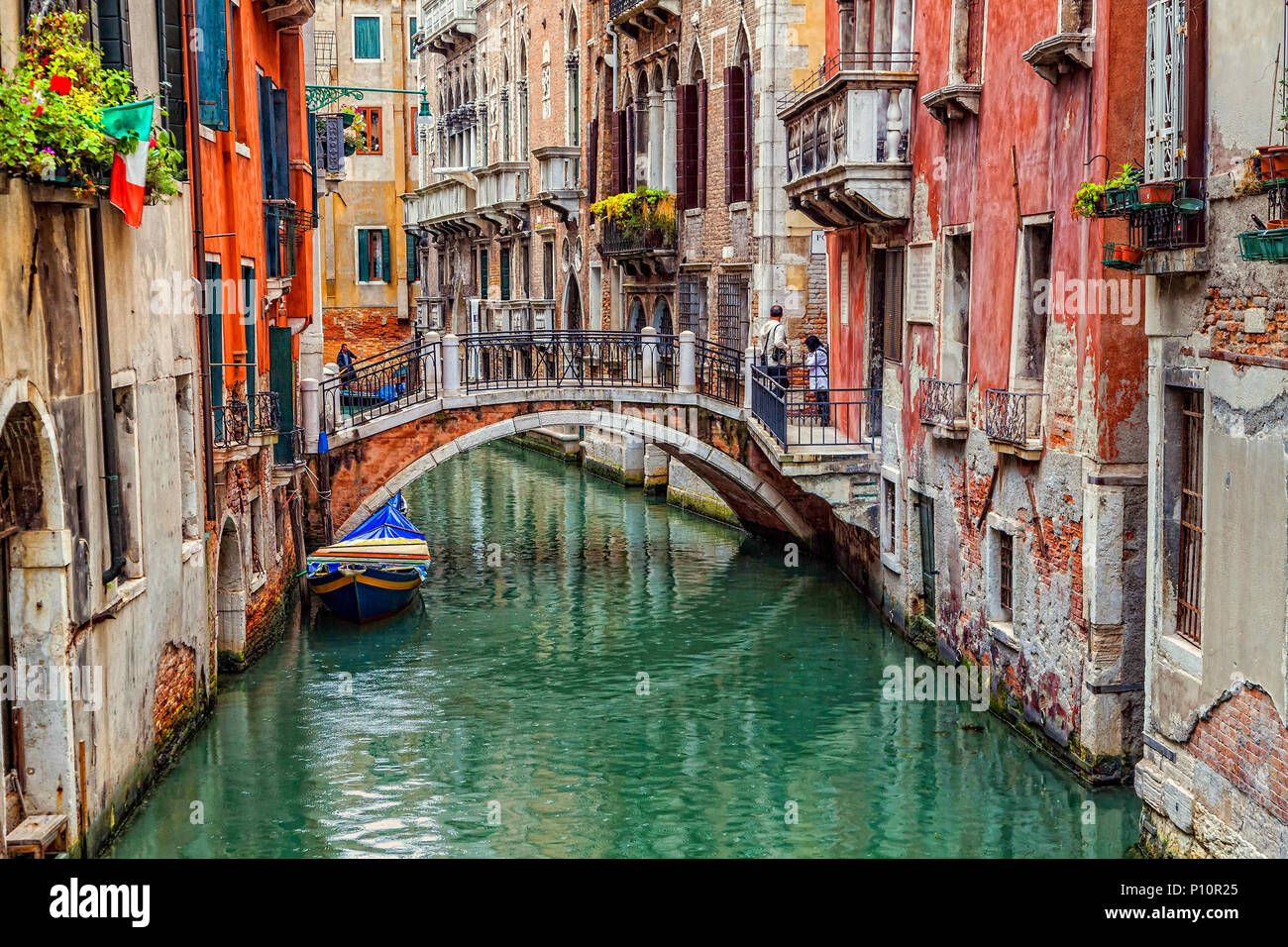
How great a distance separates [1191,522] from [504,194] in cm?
2601

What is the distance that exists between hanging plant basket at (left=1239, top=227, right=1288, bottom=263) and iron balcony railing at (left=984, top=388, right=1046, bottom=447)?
13.6ft

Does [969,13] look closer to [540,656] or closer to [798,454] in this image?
[798,454]

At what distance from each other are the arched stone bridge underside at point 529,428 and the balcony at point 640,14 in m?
7.76

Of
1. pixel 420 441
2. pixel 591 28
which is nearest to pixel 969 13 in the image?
pixel 420 441

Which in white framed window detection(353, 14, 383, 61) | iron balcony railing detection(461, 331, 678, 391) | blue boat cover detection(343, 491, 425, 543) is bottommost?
blue boat cover detection(343, 491, 425, 543)

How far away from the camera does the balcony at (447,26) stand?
123ft

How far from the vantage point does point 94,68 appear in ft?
27.9

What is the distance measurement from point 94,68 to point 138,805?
14.8 ft

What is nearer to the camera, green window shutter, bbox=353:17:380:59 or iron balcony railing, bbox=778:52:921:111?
iron balcony railing, bbox=778:52:921:111

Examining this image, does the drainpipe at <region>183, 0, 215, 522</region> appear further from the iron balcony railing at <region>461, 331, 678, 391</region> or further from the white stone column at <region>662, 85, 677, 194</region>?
the white stone column at <region>662, 85, 677, 194</region>

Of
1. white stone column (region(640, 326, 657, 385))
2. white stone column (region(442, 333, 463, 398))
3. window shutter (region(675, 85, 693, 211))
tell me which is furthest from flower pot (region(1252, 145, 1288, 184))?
window shutter (region(675, 85, 693, 211))

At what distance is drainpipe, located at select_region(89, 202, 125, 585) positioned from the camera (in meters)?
9.19

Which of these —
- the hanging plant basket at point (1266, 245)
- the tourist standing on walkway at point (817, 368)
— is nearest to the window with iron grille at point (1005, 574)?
the hanging plant basket at point (1266, 245)

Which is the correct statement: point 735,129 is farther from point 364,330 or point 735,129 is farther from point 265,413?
point 364,330
